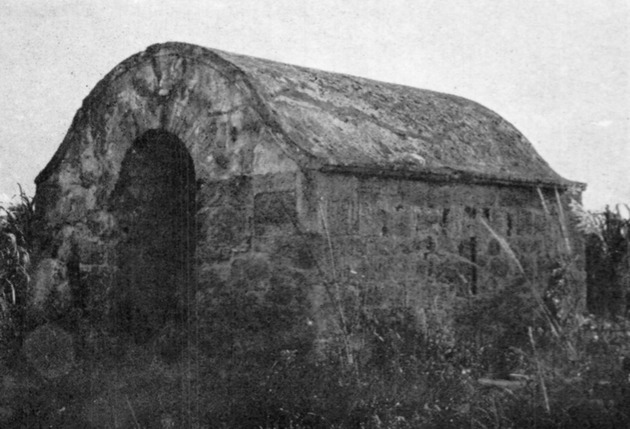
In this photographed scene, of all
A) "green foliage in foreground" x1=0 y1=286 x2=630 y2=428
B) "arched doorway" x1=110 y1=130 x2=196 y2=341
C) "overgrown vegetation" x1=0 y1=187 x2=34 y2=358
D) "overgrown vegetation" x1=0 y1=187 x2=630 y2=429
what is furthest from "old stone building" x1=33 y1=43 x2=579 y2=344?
"overgrown vegetation" x1=0 y1=187 x2=34 y2=358

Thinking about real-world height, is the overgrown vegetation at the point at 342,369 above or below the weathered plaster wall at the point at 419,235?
below

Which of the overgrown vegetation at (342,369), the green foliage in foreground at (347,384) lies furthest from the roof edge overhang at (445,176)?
the green foliage in foreground at (347,384)

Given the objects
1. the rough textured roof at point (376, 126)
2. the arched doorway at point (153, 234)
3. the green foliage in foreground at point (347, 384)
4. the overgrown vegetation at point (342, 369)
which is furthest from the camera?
the arched doorway at point (153, 234)

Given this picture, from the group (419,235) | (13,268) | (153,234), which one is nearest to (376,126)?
(419,235)

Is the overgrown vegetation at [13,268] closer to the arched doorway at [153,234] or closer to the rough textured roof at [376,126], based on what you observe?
the arched doorway at [153,234]

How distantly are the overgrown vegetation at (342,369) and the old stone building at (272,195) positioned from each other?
0.12 metres

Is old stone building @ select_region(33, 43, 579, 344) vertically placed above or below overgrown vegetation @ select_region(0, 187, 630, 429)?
above

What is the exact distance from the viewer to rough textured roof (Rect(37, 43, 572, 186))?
6.03m

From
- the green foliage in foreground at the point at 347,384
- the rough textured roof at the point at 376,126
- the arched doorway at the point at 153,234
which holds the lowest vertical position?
the green foliage in foreground at the point at 347,384

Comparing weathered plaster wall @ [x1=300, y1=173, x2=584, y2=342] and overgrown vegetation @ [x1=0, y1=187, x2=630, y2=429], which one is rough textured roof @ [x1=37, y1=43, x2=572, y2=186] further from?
overgrown vegetation @ [x1=0, y1=187, x2=630, y2=429]

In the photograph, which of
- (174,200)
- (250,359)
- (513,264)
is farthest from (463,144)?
(250,359)

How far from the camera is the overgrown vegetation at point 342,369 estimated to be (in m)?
5.00

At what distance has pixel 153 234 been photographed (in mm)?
7191

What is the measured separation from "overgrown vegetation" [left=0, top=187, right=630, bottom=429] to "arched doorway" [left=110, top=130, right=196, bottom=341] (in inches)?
7.8
